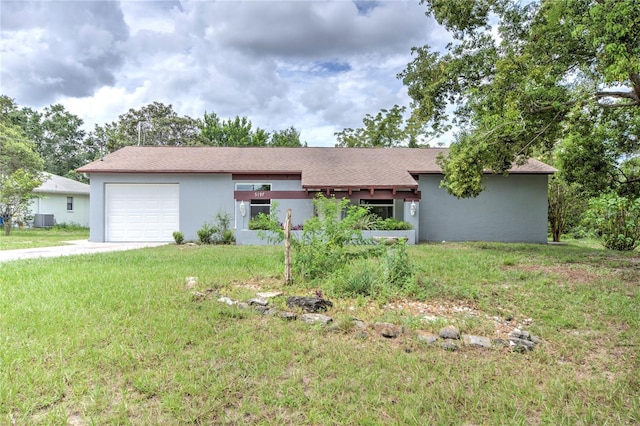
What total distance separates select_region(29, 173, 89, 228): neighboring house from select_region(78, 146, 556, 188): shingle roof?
27.5ft

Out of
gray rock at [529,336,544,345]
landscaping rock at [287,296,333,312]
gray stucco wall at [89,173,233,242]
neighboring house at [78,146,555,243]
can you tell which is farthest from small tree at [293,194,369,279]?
gray stucco wall at [89,173,233,242]

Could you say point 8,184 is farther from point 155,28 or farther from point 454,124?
point 454,124

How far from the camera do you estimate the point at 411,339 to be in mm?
3598

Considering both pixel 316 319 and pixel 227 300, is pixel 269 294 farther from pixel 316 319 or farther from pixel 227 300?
pixel 316 319

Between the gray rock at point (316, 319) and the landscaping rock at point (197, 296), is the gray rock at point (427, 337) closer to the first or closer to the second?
the gray rock at point (316, 319)

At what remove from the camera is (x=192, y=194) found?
47.1ft

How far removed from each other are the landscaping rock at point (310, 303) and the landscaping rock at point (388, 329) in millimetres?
801

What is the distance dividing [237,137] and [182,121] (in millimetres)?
6404

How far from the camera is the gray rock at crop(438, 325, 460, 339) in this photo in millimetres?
3617

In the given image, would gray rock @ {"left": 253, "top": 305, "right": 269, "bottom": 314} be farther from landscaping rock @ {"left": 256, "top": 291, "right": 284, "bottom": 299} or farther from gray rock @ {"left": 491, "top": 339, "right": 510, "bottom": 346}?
gray rock @ {"left": 491, "top": 339, "right": 510, "bottom": 346}

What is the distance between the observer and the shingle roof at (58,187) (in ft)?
66.5

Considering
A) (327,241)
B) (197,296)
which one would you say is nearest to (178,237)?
(197,296)

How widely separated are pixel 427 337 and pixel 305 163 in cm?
1236

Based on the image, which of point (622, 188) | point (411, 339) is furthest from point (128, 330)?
point (622, 188)
